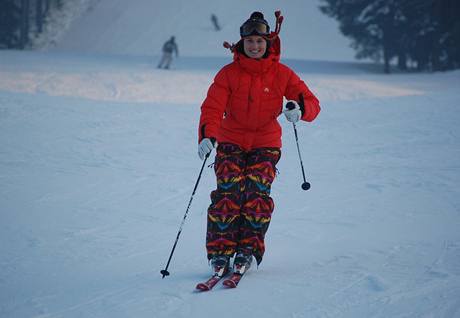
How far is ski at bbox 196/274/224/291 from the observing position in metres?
4.13

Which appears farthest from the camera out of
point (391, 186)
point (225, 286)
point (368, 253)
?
point (391, 186)

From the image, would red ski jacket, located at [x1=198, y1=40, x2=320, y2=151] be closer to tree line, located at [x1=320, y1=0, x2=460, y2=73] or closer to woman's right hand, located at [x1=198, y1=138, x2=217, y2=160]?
woman's right hand, located at [x1=198, y1=138, x2=217, y2=160]

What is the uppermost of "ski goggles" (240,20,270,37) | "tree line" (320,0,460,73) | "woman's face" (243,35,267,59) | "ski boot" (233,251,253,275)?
"tree line" (320,0,460,73)

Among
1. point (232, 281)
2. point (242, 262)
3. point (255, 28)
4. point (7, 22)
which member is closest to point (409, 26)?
point (255, 28)

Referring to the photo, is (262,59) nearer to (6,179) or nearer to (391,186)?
(391,186)

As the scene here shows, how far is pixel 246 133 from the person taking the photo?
460 cm

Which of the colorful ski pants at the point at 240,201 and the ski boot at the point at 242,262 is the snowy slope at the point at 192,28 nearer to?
the colorful ski pants at the point at 240,201

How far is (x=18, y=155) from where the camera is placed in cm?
961

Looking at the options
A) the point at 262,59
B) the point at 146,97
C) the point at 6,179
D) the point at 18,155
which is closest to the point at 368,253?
the point at 262,59

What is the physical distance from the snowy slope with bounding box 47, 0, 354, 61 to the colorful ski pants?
115ft

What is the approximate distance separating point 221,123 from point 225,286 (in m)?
1.30

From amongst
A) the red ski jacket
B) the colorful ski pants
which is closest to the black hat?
the red ski jacket

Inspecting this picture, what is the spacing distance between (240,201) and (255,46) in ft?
3.93

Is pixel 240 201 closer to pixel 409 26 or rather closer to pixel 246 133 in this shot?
pixel 246 133
